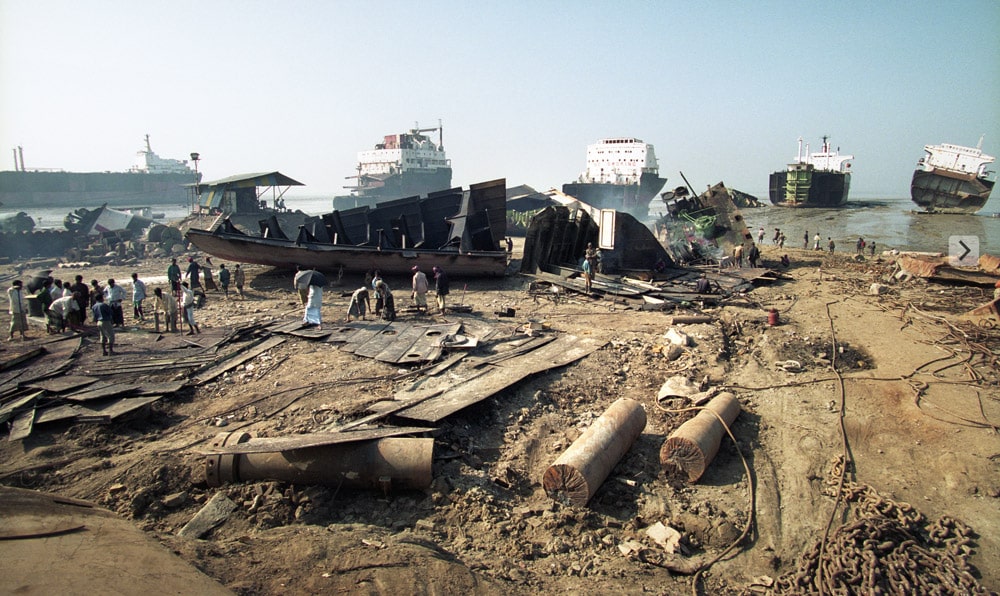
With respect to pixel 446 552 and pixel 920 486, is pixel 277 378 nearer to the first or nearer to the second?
pixel 446 552

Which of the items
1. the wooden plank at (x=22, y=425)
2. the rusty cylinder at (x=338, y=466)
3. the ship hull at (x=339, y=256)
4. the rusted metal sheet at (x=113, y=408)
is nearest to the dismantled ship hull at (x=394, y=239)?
the ship hull at (x=339, y=256)

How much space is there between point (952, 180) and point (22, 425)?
60832 millimetres

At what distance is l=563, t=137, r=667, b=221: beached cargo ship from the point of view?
48.6 metres

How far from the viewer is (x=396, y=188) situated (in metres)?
55.2

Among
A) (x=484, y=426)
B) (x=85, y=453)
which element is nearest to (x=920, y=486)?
(x=484, y=426)

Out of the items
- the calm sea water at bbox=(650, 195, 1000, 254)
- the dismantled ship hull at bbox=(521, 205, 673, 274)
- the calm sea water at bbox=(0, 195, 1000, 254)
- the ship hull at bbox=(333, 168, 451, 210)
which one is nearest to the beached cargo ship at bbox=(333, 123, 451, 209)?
the ship hull at bbox=(333, 168, 451, 210)

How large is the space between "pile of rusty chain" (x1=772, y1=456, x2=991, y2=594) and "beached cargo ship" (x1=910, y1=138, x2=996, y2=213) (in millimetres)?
53654

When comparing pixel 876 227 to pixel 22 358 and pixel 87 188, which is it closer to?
pixel 22 358

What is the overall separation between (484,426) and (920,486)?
4.36 meters

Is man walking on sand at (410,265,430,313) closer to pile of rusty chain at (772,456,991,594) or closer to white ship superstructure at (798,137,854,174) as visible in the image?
pile of rusty chain at (772,456,991,594)

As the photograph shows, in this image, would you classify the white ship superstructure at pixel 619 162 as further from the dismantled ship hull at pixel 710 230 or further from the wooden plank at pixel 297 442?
the wooden plank at pixel 297 442

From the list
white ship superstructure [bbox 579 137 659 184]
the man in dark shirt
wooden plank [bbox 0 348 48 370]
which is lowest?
wooden plank [bbox 0 348 48 370]

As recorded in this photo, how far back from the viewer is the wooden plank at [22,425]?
531cm

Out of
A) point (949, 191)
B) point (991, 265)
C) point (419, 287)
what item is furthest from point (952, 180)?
point (419, 287)
